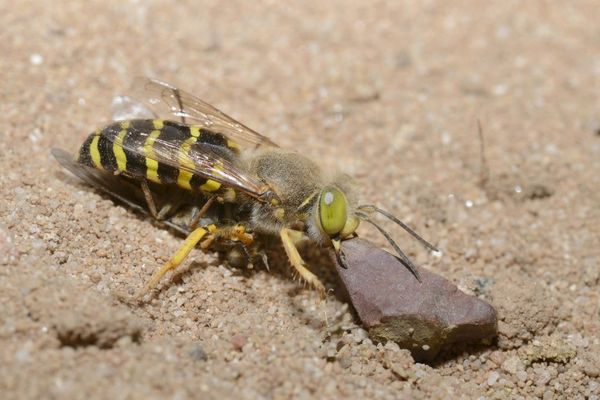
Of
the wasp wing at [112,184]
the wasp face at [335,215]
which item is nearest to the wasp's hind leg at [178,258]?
the wasp wing at [112,184]

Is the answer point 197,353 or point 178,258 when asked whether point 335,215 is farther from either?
point 197,353

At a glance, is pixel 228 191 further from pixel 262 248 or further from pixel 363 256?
pixel 363 256

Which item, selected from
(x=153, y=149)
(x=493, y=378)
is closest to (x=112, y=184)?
(x=153, y=149)

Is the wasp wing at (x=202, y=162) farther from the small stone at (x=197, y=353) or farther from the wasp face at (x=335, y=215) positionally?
the small stone at (x=197, y=353)

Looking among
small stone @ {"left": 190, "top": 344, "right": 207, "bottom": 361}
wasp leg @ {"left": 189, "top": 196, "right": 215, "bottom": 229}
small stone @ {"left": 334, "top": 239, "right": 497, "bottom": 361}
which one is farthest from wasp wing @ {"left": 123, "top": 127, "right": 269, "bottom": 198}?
small stone @ {"left": 190, "top": 344, "right": 207, "bottom": 361}

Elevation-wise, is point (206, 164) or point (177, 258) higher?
point (206, 164)

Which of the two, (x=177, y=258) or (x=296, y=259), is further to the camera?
(x=296, y=259)

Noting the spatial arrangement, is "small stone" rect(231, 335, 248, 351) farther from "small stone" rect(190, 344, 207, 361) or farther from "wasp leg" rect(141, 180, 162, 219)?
"wasp leg" rect(141, 180, 162, 219)
